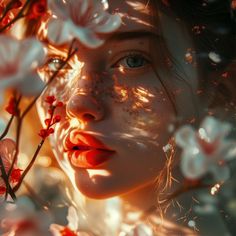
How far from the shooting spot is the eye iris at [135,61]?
848 millimetres

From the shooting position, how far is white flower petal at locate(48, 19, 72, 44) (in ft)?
1.83

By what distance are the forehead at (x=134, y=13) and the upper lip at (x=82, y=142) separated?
22cm

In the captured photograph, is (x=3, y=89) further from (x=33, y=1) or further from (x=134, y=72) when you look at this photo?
(x=134, y=72)

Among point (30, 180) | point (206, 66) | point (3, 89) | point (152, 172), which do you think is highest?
point (3, 89)

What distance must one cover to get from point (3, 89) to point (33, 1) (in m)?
0.14

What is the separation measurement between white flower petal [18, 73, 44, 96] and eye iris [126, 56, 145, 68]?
0.37 metres

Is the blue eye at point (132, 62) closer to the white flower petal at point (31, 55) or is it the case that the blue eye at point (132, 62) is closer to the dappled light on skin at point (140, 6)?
the dappled light on skin at point (140, 6)

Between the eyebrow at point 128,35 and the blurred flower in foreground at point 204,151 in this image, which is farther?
the eyebrow at point 128,35

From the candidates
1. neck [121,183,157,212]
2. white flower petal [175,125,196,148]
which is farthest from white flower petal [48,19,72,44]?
neck [121,183,157,212]

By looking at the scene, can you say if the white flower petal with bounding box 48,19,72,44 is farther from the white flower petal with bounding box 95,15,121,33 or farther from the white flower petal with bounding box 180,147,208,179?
the white flower petal with bounding box 180,147,208,179

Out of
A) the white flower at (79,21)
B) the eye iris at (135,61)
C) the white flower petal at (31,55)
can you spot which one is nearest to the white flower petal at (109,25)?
the white flower at (79,21)

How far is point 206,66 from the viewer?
895mm

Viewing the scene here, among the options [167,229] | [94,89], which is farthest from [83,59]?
[167,229]

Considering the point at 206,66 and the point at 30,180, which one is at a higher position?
the point at 206,66
